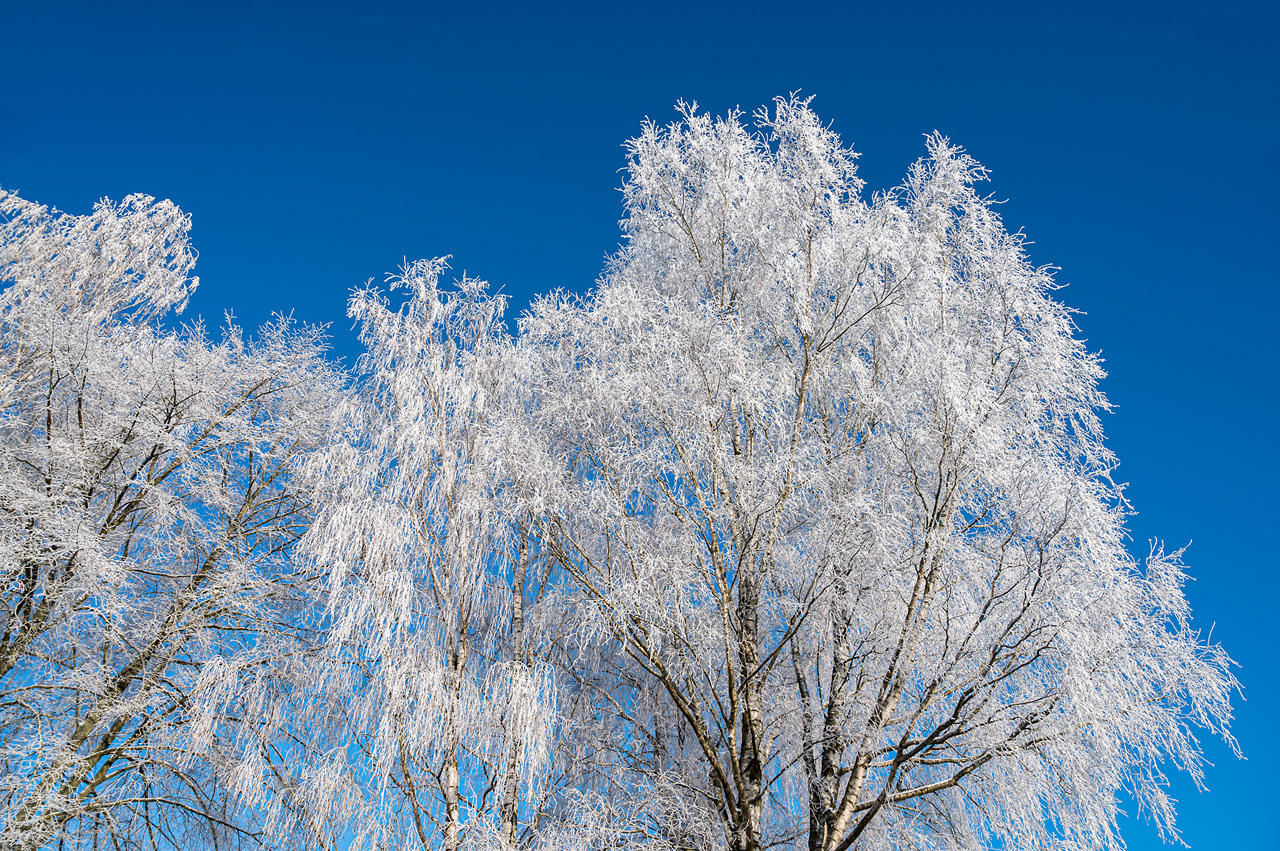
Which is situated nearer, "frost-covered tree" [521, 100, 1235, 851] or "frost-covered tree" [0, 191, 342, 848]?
"frost-covered tree" [521, 100, 1235, 851]

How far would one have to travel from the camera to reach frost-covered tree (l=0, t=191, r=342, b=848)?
271 inches

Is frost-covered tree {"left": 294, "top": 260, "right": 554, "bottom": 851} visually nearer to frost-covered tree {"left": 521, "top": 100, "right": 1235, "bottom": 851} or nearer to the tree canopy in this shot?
the tree canopy

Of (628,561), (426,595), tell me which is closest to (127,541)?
(426,595)

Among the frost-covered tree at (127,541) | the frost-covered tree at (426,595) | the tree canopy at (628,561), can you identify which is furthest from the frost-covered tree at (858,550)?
the frost-covered tree at (127,541)

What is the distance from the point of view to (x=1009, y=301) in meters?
6.97

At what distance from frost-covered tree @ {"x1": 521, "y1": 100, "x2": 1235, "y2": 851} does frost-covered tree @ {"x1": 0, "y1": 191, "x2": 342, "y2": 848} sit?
11.6ft

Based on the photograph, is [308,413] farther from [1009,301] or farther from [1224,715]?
[1224,715]

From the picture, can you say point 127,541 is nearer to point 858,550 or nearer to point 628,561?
point 628,561

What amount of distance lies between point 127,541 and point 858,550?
743 centimetres

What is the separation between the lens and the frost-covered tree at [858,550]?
579cm

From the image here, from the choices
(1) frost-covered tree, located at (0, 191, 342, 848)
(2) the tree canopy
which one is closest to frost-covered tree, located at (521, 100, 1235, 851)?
(2) the tree canopy

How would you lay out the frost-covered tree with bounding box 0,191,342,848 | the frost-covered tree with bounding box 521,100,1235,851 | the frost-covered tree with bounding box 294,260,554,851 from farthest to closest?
the frost-covered tree with bounding box 0,191,342,848, the frost-covered tree with bounding box 294,260,554,851, the frost-covered tree with bounding box 521,100,1235,851

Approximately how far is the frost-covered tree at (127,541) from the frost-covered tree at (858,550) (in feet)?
11.6

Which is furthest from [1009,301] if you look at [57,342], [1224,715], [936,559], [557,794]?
[57,342]
